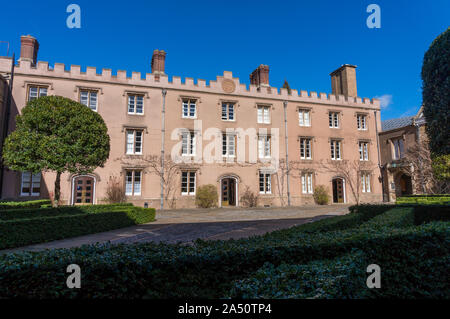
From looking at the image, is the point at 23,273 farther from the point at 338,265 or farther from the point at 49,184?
the point at 49,184

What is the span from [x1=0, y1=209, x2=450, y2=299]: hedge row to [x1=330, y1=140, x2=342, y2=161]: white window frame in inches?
891

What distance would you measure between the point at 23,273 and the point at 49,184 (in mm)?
18577

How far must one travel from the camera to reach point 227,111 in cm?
2344

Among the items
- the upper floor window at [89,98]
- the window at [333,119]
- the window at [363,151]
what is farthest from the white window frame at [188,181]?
the window at [363,151]

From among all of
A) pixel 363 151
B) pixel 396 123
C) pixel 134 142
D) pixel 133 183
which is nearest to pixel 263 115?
pixel 363 151

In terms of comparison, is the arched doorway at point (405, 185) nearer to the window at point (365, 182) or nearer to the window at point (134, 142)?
the window at point (365, 182)

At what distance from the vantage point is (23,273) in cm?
286

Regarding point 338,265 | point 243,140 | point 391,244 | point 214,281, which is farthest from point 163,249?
point 243,140

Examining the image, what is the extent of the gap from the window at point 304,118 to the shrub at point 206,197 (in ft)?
35.5

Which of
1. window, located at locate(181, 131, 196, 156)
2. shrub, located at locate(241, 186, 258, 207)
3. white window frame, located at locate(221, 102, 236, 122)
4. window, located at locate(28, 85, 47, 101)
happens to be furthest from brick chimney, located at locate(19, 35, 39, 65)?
shrub, located at locate(241, 186, 258, 207)

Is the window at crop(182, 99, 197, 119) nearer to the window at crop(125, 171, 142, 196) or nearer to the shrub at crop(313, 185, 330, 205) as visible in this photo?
the window at crop(125, 171, 142, 196)

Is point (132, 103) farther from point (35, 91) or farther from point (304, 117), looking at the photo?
point (304, 117)
